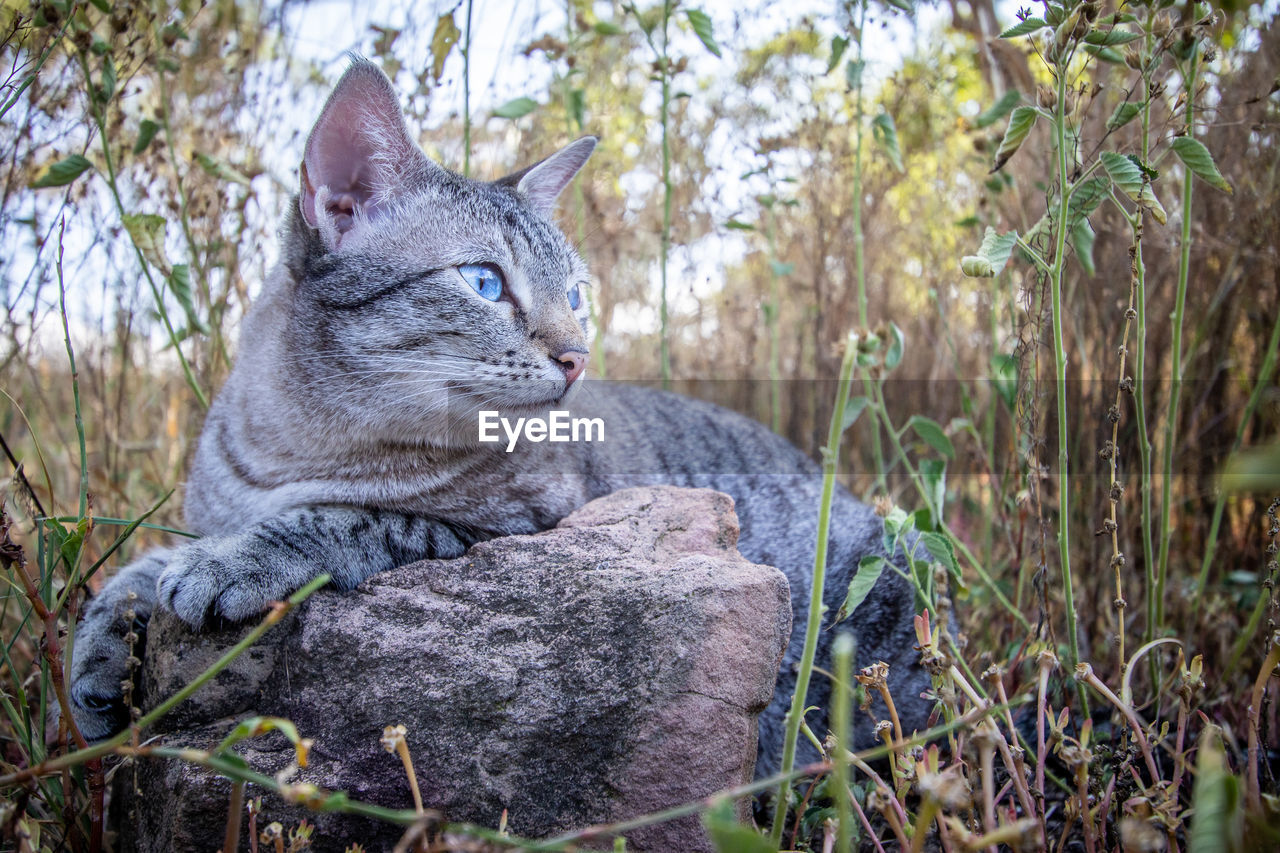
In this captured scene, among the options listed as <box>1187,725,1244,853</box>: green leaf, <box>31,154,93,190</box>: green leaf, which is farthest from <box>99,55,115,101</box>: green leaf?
<box>1187,725,1244,853</box>: green leaf

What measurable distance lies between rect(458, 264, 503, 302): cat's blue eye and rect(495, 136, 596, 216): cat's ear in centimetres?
55

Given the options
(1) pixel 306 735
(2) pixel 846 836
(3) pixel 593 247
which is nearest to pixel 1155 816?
(2) pixel 846 836

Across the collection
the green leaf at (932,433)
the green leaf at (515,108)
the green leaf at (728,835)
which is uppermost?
the green leaf at (515,108)

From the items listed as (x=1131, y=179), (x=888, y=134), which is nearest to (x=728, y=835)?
(x=1131, y=179)

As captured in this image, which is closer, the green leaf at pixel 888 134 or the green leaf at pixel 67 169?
the green leaf at pixel 67 169

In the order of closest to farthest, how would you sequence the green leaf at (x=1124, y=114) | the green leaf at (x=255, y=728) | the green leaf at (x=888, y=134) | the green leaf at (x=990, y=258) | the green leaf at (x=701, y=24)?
the green leaf at (x=255, y=728)
the green leaf at (x=990, y=258)
the green leaf at (x=1124, y=114)
the green leaf at (x=888, y=134)
the green leaf at (x=701, y=24)

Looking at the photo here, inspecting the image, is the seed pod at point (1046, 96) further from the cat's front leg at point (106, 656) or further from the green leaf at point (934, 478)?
the cat's front leg at point (106, 656)

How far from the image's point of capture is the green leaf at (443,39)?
2729 mm

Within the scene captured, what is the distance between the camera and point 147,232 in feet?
7.80

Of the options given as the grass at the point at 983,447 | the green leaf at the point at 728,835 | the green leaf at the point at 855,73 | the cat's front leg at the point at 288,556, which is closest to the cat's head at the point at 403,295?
the cat's front leg at the point at 288,556

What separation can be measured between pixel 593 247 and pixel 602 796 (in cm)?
348

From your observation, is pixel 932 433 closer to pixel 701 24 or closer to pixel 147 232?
pixel 701 24

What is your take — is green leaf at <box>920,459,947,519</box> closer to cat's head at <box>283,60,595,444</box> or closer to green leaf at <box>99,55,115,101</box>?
cat's head at <box>283,60,595,444</box>

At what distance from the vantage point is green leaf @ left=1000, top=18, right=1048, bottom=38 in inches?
66.4
